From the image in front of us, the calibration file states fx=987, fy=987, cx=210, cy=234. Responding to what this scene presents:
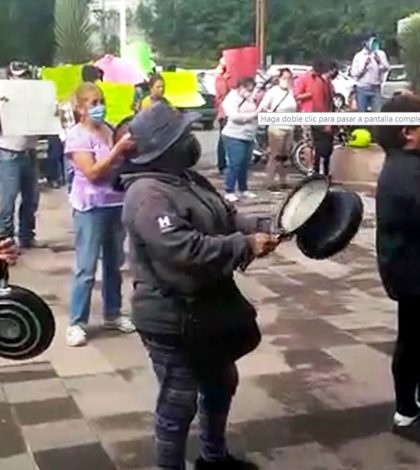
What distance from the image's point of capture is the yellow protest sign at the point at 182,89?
8180mm

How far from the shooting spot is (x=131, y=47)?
340 inches

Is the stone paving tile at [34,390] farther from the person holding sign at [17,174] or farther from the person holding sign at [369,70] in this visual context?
the person holding sign at [369,70]

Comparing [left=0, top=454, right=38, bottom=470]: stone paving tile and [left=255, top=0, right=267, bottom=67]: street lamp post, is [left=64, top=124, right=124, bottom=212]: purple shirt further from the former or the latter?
[left=255, top=0, right=267, bottom=67]: street lamp post

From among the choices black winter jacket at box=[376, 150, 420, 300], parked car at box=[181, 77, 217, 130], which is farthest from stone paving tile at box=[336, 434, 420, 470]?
parked car at box=[181, 77, 217, 130]

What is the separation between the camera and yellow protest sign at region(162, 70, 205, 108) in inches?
322

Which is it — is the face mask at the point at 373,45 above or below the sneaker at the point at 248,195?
above

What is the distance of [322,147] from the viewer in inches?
519

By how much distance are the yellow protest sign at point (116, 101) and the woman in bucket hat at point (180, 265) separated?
9.78 ft

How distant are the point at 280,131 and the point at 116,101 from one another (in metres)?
6.46

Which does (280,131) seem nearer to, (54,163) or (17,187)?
(54,163)

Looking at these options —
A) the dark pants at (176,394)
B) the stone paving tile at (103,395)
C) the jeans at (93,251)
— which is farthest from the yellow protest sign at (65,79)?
the dark pants at (176,394)

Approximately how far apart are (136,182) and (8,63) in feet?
19.1

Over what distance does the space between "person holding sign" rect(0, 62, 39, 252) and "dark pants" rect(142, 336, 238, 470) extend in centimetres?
506

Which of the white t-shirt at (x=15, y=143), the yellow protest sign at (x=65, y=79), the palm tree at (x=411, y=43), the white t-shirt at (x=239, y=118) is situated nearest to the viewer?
the yellow protest sign at (x=65, y=79)
